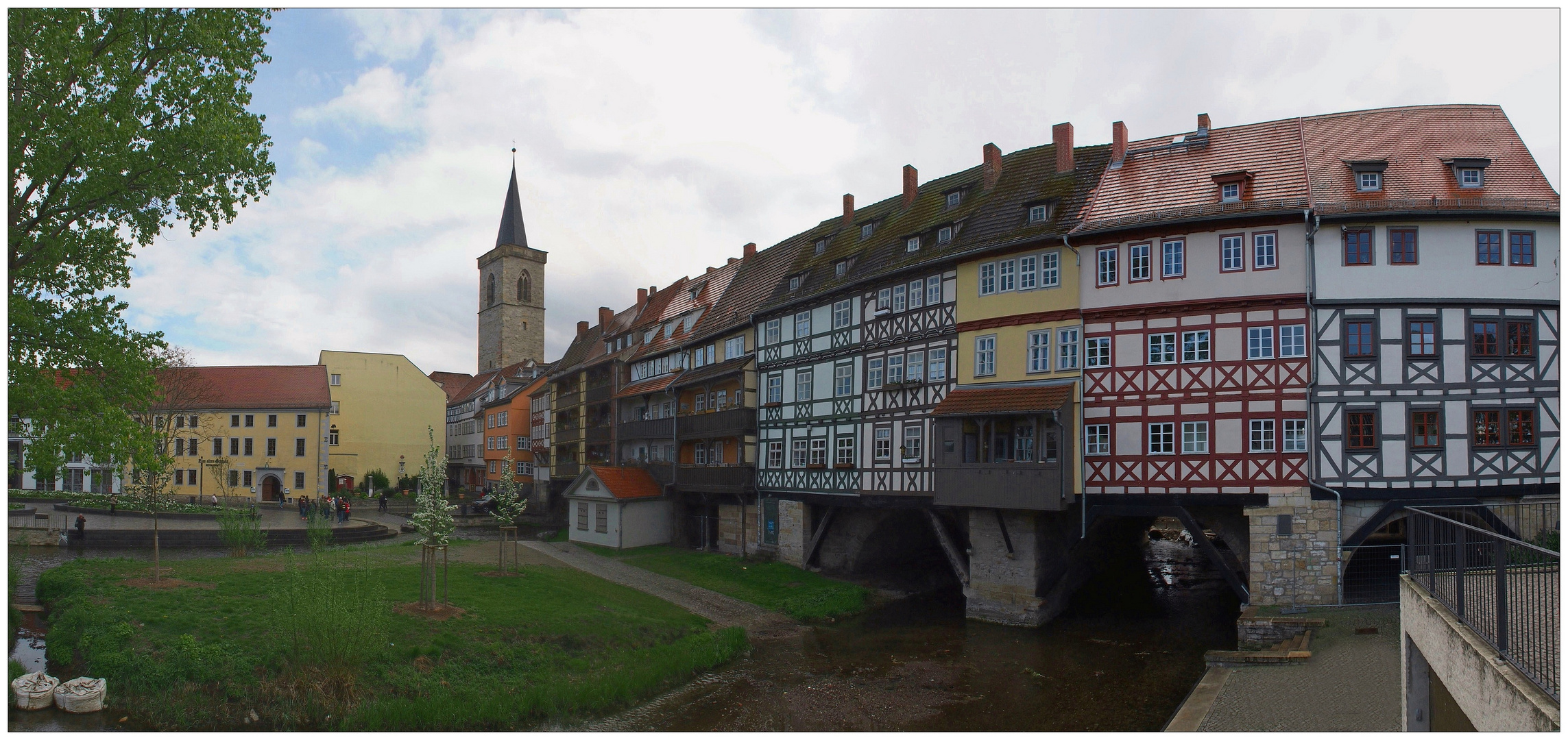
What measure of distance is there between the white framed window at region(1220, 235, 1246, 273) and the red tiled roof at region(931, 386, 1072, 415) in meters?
4.53

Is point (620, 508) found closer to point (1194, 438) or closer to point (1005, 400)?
point (1005, 400)

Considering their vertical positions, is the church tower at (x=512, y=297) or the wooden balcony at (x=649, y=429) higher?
the church tower at (x=512, y=297)

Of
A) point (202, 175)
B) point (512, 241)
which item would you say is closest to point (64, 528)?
point (202, 175)

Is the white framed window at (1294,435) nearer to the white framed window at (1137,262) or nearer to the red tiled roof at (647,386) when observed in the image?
the white framed window at (1137,262)

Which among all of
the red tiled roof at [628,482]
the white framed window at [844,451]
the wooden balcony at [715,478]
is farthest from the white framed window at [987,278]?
the red tiled roof at [628,482]

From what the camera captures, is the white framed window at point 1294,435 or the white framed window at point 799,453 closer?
the white framed window at point 1294,435

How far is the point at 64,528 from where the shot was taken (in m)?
35.4

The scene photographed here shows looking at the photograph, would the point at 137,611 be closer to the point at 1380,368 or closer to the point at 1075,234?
the point at 1075,234

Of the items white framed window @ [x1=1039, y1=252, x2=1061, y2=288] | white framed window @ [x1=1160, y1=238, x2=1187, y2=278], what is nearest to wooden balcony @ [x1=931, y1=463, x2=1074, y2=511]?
white framed window @ [x1=1039, y1=252, x2=1061, y2=288]

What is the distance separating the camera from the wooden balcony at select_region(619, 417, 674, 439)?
129 ft

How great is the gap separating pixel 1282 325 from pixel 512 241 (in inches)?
3546

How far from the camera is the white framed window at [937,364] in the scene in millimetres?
26062

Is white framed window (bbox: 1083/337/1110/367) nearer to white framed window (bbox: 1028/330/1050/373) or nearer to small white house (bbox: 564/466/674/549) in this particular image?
white framed window (bbox: 1028/330/1050/373)

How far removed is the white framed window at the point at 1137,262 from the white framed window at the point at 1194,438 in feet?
12.1
